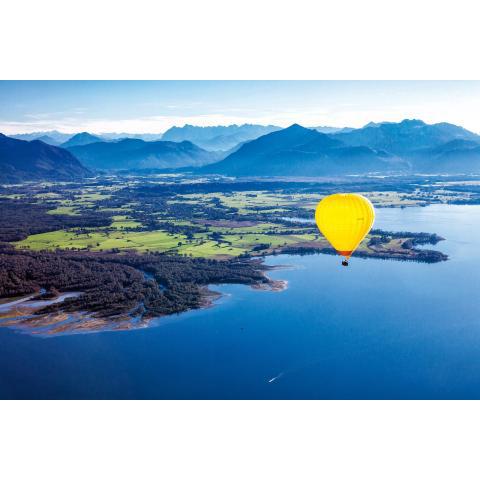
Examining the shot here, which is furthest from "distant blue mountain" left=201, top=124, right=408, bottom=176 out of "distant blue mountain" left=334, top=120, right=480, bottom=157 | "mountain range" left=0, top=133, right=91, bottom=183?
"mountain range" left=0, top=133, right=91, bottom=183

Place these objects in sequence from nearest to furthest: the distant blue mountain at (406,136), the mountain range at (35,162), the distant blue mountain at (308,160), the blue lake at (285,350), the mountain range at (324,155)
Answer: the blue lake at (285,350), the mountain range at (35,162), the mountain range at (324,155), the distant blue mountain at (308,160), the distant blue mountain at (406,136)

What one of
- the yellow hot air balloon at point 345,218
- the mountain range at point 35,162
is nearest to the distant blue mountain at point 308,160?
the mountain range at point 35,162

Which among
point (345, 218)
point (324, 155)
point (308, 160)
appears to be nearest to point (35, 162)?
point (308, 160)

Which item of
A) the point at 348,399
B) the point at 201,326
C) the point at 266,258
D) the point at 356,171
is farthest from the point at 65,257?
the point at 356,171

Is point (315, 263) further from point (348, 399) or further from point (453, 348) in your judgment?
point (348, 399)

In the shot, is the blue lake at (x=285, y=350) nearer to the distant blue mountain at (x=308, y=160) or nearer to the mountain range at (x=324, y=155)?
the mountain range at (x=324, y=155)

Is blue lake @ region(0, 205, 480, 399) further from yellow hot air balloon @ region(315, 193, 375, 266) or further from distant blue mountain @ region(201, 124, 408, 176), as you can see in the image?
distant blue mountain @ region(201, 124, 408, 176)

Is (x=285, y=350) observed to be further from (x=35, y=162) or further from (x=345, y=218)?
(x=35, y=162)
